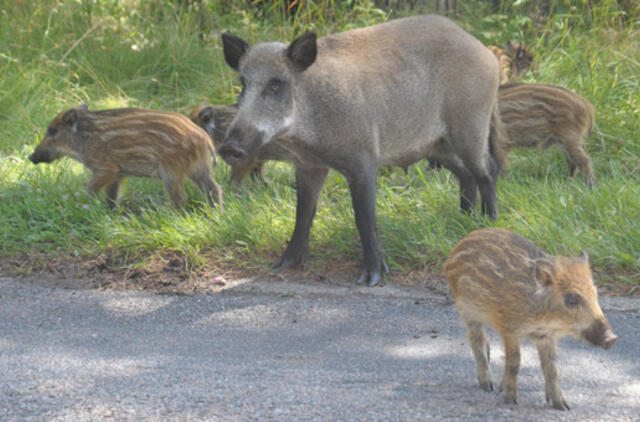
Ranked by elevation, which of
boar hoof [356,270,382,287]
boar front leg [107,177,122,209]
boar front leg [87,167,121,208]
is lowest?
boar hoof [356,270,382,287]

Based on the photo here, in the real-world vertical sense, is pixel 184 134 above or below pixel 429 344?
above

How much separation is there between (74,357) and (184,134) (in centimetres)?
256

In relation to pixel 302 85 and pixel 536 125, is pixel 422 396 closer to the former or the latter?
pixel 302 85

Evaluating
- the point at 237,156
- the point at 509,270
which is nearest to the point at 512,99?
the point at 237,156

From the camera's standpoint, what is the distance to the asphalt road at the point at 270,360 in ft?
11.4

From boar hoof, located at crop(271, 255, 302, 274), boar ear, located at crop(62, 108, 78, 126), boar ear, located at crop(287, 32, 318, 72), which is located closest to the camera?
boar ear, located at crop(287, 32, 318, 72)

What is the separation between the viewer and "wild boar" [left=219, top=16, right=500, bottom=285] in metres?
5.20

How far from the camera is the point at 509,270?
369 centimetres

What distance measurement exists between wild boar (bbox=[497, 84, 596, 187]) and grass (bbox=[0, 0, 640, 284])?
227 mm

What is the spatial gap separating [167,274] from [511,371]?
2761 mm

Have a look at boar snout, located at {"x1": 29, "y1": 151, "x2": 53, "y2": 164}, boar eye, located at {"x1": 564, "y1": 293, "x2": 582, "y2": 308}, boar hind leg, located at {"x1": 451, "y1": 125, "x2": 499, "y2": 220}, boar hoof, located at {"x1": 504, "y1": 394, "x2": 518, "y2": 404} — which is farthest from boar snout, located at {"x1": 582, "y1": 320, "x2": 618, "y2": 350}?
boar snout, located at {"x1": 29, "y1": 151, "x2": 53, "y2": 164}

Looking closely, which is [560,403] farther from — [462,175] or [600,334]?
[462,175]

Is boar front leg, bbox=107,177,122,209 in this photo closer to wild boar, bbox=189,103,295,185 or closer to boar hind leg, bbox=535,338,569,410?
wild boar, bbox=189,103,295,185

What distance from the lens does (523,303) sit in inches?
141
